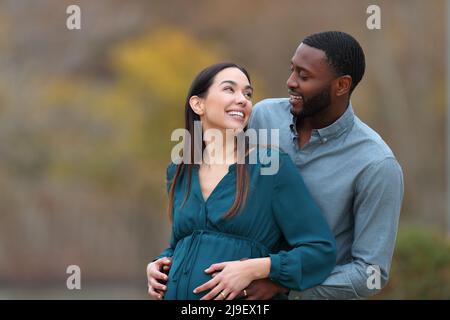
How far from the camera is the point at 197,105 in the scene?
3811mm

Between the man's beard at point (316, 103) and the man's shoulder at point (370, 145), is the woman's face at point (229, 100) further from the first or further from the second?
the man's shoulder at point (370, 145)

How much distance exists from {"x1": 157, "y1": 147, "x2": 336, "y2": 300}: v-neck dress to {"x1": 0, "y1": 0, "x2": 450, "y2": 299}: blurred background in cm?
1032

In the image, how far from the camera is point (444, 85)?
16.0 m

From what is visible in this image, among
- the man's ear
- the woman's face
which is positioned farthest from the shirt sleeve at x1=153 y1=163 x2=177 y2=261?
the man's ear

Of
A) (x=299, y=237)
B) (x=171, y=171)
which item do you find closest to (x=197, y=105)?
(x=171, y=171)

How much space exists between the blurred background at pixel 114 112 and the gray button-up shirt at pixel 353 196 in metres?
10.3

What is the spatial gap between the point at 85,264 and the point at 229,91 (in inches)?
446

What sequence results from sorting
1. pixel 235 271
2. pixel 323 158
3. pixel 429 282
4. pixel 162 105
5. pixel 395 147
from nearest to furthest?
pixel 235 271, pixel 323 158, pixel 429 282, pixel 162 105, pixel 395 147

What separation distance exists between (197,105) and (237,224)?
56 centimetres

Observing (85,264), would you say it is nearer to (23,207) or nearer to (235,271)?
(23,207)

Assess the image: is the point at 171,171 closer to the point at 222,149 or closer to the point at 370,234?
the point at 222,149

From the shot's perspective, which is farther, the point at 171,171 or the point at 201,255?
the point at 171,171

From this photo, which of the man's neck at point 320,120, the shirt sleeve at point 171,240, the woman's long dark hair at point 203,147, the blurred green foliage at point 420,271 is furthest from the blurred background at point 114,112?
the man's neck at point 320,120
